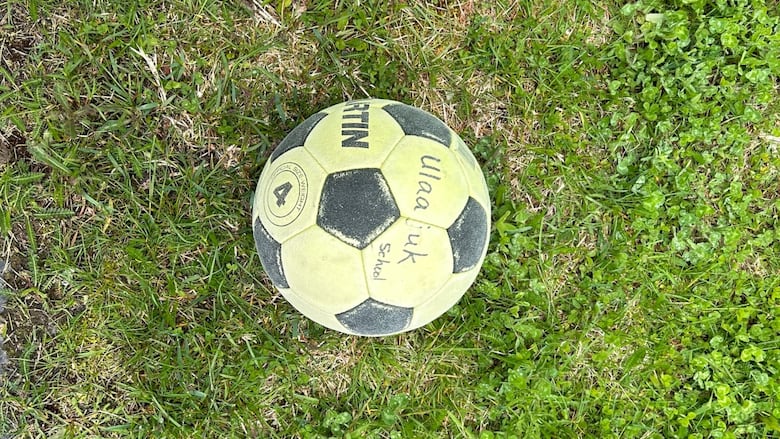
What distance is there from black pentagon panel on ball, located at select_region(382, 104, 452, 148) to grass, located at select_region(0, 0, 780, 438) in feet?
2.38

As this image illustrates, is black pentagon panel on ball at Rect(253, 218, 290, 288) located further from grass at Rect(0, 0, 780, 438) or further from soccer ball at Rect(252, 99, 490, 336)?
grass at Rect(0, 0, 780, 438)

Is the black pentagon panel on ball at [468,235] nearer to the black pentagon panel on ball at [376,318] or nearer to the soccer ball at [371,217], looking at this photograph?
the soccer ball at [371,217]

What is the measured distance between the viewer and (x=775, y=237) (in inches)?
133

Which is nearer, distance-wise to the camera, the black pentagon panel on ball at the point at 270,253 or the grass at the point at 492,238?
the black pentagon panel on ball at the point at 270,253

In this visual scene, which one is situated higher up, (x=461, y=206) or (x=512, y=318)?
(x=461, y=206)

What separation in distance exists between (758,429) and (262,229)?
112 inches

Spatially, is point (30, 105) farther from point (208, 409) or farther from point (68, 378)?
point (208, 409)

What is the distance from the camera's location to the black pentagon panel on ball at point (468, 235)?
233 cm

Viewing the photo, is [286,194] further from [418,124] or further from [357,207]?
[418,124]

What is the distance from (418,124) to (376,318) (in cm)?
78

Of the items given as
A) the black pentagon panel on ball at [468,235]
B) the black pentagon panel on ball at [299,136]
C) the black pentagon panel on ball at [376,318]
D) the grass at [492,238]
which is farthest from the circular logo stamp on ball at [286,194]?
the grass at [492,238]

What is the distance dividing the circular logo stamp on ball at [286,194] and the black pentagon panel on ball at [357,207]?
0.31 feet

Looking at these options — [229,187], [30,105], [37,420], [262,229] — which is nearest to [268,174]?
[262,229]

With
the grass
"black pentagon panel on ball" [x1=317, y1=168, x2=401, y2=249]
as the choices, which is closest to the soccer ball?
"black pentagon panel on ball" [x1=317, y1=168, x2=401, y2=249]
